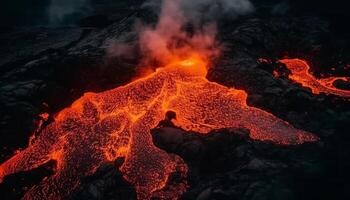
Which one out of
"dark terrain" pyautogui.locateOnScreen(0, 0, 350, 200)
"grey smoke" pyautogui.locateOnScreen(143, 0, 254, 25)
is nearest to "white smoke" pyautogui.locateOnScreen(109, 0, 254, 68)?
"grey smoke" pyautogui.locateOnScreen(143, 0, 254, 25)

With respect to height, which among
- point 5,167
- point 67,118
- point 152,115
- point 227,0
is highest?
point 227,0

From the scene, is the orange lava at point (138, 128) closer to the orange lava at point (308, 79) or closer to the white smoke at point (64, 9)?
the orange lava at point (308, 79)

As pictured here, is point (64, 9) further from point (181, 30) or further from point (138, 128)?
point (138, 128)

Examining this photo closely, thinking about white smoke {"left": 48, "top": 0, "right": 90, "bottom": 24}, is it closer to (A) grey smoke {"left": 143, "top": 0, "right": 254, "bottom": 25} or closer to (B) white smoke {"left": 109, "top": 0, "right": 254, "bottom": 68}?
(A) grey smoke {"left": 143, "top": 0, "right": 254, "bottom": 25}

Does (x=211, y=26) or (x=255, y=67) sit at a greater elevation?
(x=211, y=26)

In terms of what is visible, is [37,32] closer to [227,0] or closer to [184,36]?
[184,36]

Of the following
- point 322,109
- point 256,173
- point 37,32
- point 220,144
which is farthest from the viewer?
point 37,32

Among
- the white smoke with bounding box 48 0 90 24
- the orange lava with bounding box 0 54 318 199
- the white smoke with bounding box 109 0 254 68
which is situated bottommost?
the orange lava with bounding box 0 54 318 199

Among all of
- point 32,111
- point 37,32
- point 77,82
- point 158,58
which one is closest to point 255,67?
point 158,58

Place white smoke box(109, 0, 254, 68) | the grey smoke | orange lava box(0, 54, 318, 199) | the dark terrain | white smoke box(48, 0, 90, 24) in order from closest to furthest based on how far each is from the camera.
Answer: the dark terrain < orange lava box(0, 54, 318, 199) < white smoke box(109, 0, 254, 68) < the grey smoke < white smoke box(48, 0, 90, 24)
